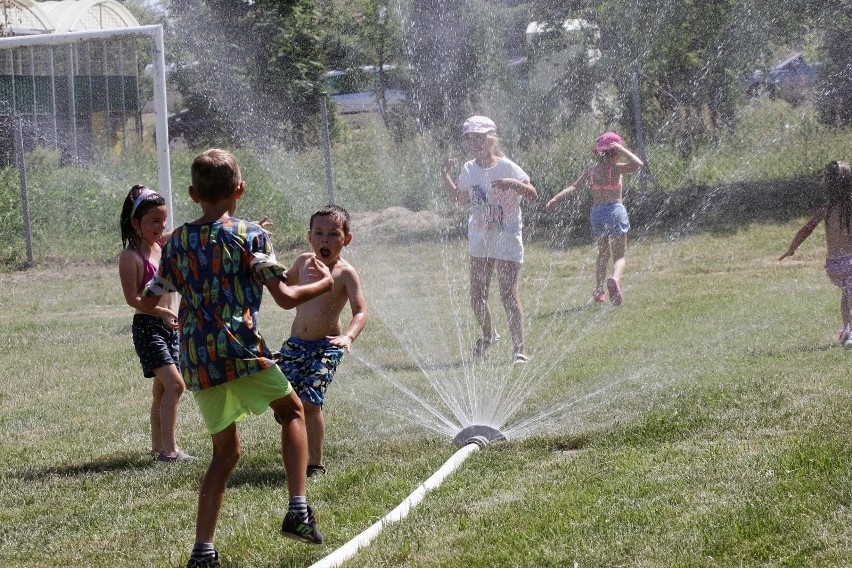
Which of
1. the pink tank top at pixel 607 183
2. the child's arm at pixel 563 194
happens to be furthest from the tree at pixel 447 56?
the child's arm at pixel 563 194

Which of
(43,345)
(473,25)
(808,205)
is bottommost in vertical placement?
(43,345)

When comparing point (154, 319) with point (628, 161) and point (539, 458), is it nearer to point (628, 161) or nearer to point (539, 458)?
point (539, 458)

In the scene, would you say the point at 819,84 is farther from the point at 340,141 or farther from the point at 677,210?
the point at 340,141

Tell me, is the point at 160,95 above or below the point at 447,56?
below

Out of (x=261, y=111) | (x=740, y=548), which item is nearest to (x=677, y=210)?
(x=261, y=111)

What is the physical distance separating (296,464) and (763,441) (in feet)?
7.40

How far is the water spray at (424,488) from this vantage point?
370 centimetres

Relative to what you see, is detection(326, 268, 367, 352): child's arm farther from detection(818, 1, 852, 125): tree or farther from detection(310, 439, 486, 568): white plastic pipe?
detection(818, 1, 852, 125): tree

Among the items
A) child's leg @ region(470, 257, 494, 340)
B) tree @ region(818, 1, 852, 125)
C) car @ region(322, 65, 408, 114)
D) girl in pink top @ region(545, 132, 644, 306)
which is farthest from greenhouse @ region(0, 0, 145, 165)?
tree @ region(818, 1, 852, 125)

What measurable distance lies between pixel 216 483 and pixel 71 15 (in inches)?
1039

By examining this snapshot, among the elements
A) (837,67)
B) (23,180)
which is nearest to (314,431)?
(23,180)

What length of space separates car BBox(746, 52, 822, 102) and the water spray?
33.2 feet

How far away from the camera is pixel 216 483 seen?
147 inches

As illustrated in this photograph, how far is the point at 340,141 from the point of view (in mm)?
15828
